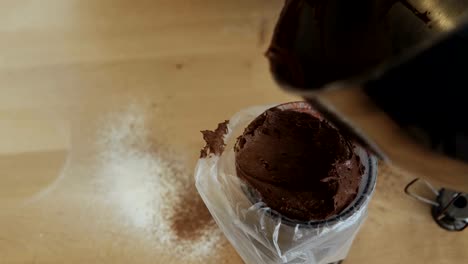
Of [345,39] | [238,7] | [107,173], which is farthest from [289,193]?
[238,7]

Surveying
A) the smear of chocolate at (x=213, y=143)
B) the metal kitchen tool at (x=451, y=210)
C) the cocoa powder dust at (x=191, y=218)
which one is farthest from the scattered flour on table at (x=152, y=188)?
the metal kitchen tool at (x=451, y=210)

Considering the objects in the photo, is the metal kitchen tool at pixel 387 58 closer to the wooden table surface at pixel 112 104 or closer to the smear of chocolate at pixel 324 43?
the smear of chocolate at pixel 324 43

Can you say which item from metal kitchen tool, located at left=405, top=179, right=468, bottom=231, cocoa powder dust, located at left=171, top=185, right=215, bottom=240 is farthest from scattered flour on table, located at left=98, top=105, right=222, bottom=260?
metal kitchen tool, located at left=405, top=179, right=468, bottom=231

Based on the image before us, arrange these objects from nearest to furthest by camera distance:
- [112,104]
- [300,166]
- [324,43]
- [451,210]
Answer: [324,43], [300,166], [451,210], [112,104]

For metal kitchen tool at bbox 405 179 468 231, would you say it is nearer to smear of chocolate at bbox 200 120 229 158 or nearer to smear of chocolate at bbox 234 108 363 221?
smear of chocolate at bbox 234 108 363 221

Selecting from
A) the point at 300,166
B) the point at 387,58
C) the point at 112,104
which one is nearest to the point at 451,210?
the point at 300,166

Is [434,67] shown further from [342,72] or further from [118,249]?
[118,249]

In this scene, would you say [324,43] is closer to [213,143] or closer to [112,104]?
[213,143]
